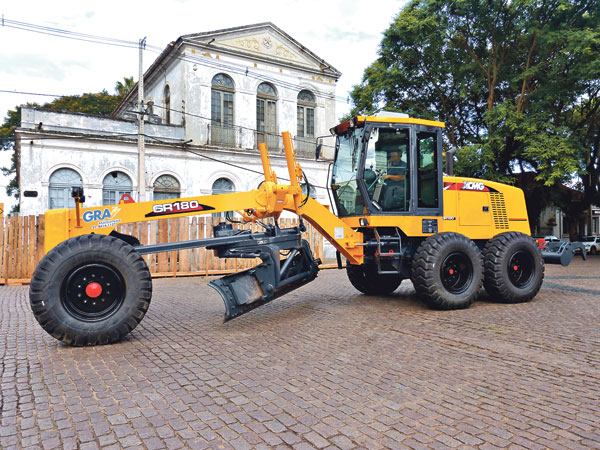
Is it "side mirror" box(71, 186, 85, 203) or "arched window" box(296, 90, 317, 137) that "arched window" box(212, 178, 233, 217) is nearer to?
"arched window" box(296, 90, 317, 137)

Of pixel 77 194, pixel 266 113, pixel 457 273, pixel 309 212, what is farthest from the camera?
pixel 266 113

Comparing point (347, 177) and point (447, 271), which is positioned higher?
point (347, 177)

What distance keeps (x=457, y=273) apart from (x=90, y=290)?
5.70 m

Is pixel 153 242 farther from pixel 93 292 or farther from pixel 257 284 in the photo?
pixel 93 292

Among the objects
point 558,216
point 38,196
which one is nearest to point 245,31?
point 38,196

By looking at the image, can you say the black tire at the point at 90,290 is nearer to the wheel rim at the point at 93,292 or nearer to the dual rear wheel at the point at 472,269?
the wheel rim at the point at 93,292

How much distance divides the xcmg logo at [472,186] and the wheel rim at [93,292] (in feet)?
20.1

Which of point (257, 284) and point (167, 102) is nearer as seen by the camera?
point (257, 284)

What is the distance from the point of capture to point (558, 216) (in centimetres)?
4584

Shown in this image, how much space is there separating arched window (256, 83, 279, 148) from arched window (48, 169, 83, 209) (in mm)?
9240

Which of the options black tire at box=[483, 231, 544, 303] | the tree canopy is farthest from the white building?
black tire at box=[483, 231, 544, 303]

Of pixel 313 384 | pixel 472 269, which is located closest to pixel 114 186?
pixel 472 269

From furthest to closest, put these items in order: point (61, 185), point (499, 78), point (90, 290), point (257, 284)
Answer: point (499, 78) < point (61, 185) < point (257, 284) < point (90, 290)

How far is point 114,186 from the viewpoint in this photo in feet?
67.9
